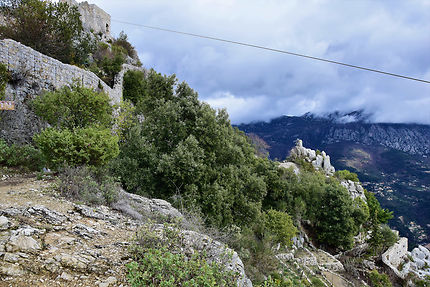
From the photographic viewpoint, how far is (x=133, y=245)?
3613 mm

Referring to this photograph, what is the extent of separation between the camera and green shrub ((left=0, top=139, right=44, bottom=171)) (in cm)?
750

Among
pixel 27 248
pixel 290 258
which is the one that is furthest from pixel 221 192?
pixel 290 258

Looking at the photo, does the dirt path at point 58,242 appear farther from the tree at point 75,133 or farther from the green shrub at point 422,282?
the green shrub at point 422,282

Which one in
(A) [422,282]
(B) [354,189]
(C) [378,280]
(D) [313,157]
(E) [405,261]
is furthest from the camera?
(D) [313,157]

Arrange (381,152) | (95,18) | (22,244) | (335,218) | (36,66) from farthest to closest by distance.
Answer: (381,152), (95,18), (335,218), (36,66), (22,244)

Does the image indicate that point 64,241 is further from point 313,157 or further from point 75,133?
point 313,157

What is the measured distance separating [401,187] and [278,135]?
53032 millimetres

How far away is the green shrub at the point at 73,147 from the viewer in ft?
19.9

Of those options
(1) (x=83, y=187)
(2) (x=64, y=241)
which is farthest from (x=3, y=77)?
(2) (x=64, y=241)

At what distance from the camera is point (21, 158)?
775cm

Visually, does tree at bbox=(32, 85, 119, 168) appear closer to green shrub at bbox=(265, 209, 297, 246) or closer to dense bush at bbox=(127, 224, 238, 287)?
dense bush at bbox=(127, 224, 238, 287)

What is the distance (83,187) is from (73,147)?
1294 mm

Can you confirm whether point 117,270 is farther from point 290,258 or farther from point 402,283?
point 402,283

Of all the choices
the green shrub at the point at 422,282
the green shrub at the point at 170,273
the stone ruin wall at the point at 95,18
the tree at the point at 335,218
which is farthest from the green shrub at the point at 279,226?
the stone ruin wall at the point at 95,18
